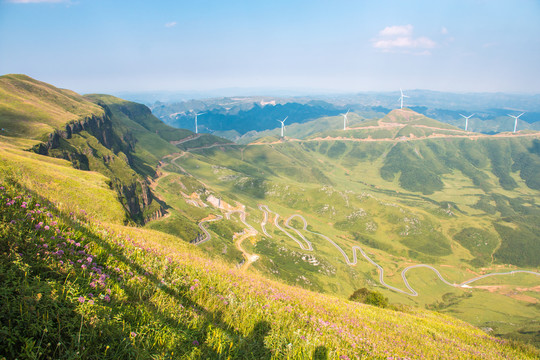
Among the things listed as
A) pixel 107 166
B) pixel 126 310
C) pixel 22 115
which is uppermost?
pixel 22 115

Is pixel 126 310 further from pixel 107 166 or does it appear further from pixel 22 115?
pixel 107 166

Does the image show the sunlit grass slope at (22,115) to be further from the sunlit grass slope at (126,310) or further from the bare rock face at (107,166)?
the sunlit grass slope at (126,310)

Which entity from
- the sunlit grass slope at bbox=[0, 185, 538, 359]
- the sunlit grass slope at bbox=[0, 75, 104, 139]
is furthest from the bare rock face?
the sunlit grass slope at bbox=[0, 185, 538, 359]

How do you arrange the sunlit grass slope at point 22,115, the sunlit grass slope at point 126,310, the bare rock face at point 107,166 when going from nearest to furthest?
the sunlit grass slope at point 126,310 < the sunlit grass slope at point 22,115 < the bare rock face at point 107,166

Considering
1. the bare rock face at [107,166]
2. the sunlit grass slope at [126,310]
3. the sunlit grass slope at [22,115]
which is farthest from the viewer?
the bare rock face at [107,166]

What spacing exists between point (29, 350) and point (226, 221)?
197556 millimetres

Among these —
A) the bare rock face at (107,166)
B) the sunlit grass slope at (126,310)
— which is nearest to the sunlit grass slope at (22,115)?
the bare rock face at (107,166)

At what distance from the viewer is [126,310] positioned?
5.39 metres

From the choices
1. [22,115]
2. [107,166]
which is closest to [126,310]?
[22,115]

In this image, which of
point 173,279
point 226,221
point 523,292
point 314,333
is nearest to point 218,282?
point 173,279

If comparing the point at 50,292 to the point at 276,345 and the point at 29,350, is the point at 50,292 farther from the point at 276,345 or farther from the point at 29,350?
the point at 276,345

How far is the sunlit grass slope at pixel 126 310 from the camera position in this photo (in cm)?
417

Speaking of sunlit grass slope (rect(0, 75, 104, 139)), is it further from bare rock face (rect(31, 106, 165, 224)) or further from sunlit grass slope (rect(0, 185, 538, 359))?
sunlit grass slope (rect(0, 185, 538, 359))

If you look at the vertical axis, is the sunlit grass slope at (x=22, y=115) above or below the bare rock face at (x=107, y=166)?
above
